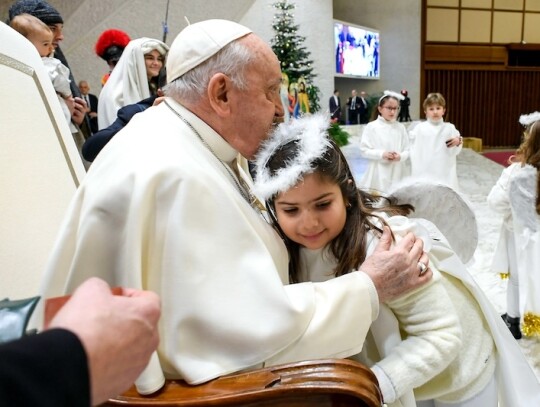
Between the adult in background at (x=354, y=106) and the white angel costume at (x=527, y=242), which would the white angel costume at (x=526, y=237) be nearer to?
the white angel costume at (x=527, y=242)

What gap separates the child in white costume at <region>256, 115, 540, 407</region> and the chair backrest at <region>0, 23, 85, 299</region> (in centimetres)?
64

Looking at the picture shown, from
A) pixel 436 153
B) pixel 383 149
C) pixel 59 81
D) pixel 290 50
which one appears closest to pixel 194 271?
pixel 59 81

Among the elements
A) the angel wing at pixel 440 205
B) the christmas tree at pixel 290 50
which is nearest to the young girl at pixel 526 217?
the angel wing at pixel 440 205

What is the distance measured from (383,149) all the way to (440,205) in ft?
12.1

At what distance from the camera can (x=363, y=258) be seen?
53.9 inches

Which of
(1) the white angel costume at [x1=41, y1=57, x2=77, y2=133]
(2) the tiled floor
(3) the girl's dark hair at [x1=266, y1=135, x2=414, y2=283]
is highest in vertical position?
(1) the white angel costume at [x1=41, y1=57, x2=77, y2=133]

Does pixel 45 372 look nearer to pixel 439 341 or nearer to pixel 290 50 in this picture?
pixel 439 341

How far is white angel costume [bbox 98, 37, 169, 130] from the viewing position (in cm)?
306

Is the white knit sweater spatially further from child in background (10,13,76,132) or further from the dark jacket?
child in background (10,13,76,132)

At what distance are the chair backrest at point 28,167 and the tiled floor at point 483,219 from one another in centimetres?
97

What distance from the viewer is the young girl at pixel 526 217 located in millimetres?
2963

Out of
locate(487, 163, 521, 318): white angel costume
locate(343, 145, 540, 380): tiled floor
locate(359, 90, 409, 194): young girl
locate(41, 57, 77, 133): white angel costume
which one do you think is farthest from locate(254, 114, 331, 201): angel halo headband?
locate(359, 90, 409, 194): young girl

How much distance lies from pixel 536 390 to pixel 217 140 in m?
1.24

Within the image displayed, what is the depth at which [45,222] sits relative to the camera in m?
1.48
